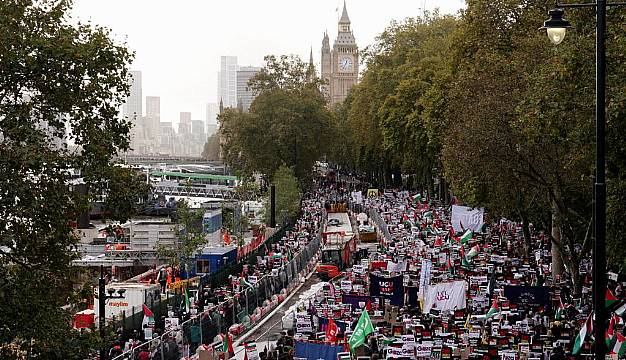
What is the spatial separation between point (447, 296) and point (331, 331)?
11.9ft

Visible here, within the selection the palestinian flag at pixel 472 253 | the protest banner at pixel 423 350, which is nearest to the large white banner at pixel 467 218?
the palestinian flag at pixel 472 253

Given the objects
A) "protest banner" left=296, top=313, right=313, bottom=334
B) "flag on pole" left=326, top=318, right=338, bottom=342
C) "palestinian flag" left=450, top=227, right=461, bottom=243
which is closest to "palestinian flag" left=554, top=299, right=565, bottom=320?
"flag on pole" left=326, top=318, right=338, bottom=342

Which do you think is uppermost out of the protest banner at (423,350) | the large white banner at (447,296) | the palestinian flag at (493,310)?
the large white banner at (447,296)

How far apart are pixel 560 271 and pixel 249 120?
50.0 m

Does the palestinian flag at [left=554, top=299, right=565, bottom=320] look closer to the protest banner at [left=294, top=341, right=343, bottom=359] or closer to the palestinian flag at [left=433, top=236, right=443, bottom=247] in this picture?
the protest banner at [left=294, top=341, right=343, bottom=359]

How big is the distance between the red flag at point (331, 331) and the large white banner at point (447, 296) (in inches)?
121

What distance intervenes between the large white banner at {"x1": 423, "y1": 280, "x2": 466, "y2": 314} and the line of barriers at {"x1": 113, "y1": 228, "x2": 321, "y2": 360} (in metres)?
5.60

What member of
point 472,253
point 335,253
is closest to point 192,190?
point 335,253

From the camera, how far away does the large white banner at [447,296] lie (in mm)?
25156

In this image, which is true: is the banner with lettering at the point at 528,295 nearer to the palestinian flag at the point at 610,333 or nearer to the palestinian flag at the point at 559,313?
the palestinian flag at the point at 559,313

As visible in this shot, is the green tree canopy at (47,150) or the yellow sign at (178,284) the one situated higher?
the green tree canopy at (47,150)

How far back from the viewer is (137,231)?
51.4 meters

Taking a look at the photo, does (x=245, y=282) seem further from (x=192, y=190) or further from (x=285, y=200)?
(x=192, y=190)

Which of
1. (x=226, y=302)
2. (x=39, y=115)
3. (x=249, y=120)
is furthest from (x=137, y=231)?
(x=39, y=115)
